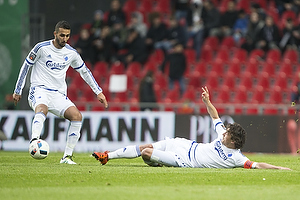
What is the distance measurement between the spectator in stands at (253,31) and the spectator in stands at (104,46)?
4.29 m

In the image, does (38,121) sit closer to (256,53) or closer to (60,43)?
(60,43)

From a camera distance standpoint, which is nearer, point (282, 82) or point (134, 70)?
point (282, 82)

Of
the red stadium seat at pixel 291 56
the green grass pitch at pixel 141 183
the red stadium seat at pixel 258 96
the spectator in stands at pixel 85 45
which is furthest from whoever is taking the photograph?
the red stadium seat at pixel 291 56

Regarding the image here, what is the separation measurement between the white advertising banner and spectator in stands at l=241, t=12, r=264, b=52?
4.80 metres

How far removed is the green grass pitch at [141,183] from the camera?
20.9 feet

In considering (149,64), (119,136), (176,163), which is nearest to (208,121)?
(119,136)

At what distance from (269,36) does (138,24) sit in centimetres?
432

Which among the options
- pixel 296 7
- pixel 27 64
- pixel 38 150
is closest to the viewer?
pixel 38 150

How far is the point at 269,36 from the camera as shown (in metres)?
18.3

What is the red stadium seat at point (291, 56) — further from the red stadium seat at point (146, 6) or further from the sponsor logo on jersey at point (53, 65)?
the sponsor logo on jersey at point (53, 65)

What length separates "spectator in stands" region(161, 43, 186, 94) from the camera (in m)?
17.5

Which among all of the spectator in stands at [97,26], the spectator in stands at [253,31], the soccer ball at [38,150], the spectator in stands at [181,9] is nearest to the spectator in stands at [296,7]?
the spectator in stands at [253,31]

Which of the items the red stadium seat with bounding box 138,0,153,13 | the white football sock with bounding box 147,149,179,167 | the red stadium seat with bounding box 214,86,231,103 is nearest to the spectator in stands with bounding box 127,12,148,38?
the red stadium seat with bounding box 138,0,153,13

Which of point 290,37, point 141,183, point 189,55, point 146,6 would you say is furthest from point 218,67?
point 141,183
